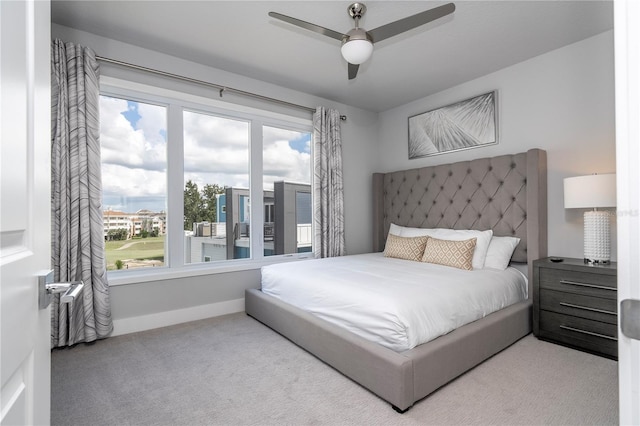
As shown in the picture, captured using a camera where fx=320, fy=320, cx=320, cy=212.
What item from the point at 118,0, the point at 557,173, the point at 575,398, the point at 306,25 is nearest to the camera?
the point at 575,398

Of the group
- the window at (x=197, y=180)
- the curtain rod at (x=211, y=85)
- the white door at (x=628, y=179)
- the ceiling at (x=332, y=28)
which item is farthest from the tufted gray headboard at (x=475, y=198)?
the white door at (x=628, y=179)

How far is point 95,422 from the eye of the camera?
5.55 feet

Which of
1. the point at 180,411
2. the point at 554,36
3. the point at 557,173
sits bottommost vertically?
the point at 180,411

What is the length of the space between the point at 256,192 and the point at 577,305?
3.16 m

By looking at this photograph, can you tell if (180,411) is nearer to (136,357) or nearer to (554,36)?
(136,357)

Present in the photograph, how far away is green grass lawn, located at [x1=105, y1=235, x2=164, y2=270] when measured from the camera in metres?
2.95

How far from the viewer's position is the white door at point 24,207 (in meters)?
0.52

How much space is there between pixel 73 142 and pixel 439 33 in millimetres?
3161

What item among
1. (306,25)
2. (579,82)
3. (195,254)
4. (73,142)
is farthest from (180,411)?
(579,82)

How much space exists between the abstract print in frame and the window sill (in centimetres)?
229

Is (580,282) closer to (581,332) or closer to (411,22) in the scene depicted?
(581,332)

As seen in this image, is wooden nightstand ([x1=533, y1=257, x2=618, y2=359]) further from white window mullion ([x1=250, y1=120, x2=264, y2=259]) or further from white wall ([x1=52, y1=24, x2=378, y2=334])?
white window mullion ([x1=250, y1=120, x2=264, y2=259])

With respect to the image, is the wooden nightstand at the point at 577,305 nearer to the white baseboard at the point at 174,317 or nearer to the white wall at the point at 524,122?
the white wall at the point at 524,122

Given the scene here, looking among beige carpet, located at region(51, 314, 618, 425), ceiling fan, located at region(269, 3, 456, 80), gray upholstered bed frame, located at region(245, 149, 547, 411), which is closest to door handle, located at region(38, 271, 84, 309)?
beige carpet, located at region(51, 314, 618, 425)
